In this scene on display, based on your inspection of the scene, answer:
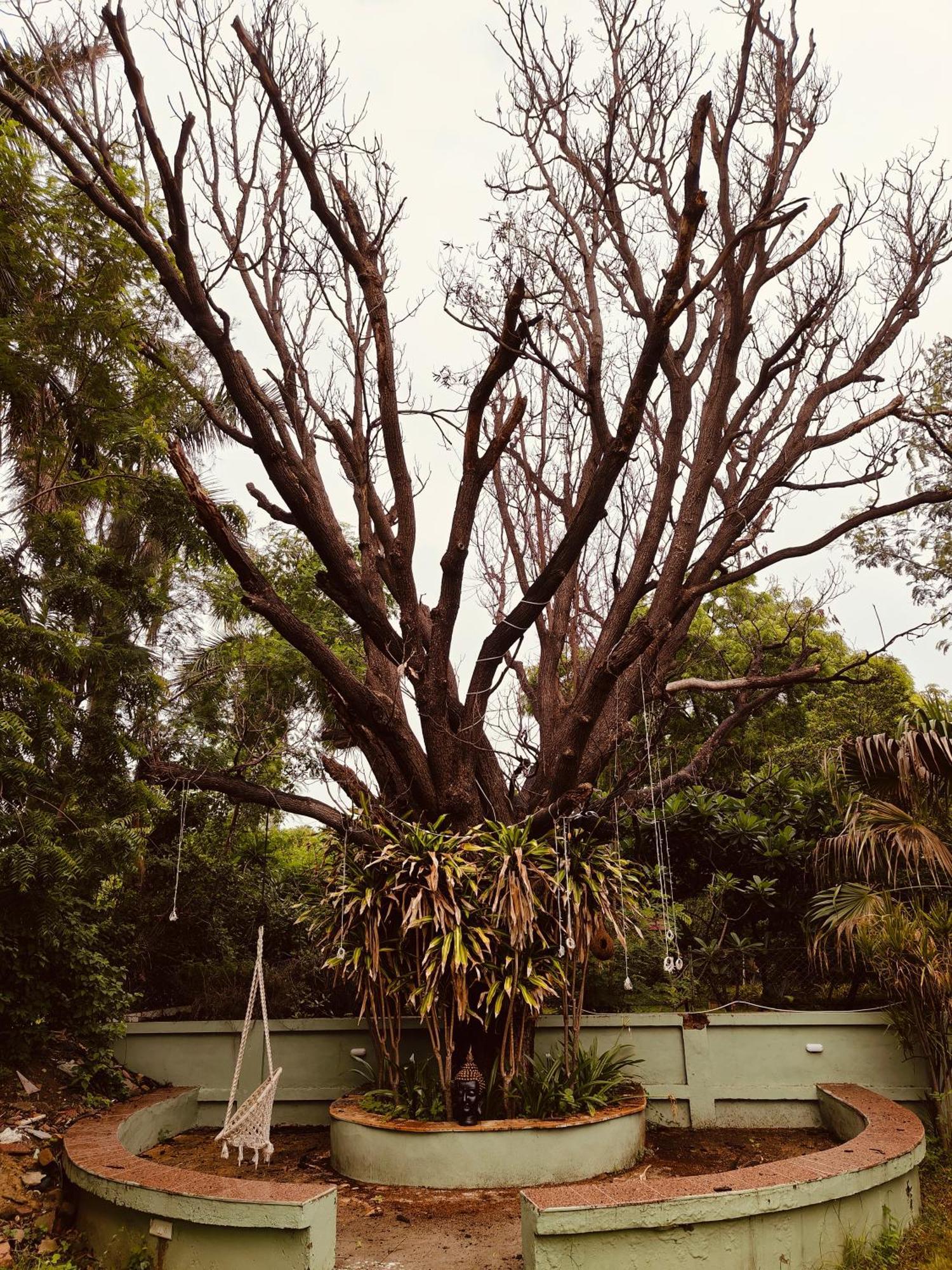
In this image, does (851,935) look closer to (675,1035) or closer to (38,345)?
(675,1035)

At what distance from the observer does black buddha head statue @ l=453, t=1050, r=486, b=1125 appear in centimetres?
585

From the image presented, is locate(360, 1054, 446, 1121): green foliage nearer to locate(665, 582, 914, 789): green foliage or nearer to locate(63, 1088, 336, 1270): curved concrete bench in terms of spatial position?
locate(63, 1088, 336, 1270): curved concrete bench

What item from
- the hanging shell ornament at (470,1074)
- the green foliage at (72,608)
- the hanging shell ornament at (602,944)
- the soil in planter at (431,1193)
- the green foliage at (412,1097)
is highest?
the green foliage at (72,608)

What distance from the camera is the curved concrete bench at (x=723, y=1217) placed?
3.89m

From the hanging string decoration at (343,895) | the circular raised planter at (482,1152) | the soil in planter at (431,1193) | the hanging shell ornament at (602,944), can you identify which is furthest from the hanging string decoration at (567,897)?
the hanging string decoration at (343,895)

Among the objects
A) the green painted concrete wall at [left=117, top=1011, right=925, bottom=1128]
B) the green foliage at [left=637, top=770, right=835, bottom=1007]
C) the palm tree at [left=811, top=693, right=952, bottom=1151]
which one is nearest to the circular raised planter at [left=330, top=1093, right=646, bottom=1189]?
the green painted concrete wall at [left=117, top=1011, right=925, bottom=1128]

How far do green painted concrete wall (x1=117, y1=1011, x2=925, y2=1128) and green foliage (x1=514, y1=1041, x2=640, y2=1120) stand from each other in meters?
0.48

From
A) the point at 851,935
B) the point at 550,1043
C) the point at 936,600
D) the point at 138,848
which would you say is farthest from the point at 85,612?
the point at 936,600

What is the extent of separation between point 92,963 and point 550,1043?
3.59 meters

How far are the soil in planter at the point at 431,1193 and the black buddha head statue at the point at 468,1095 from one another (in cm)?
42

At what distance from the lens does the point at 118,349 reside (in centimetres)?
731

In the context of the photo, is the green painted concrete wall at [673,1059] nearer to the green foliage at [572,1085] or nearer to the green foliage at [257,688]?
the green foliage at [572,1085]

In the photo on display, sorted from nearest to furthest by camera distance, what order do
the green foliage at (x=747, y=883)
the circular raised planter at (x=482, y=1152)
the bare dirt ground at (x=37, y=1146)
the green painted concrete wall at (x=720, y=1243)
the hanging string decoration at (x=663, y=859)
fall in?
the green painted concrete wall at (x=720, y=1243)
the bare dirt ground at (x=37, y=1146)
the circular raised planter at (x=482, y=1152)
the hanging string decoration at (x=663, y=859)
the green foliage at (x=747, y=883)

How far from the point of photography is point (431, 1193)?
219 inches
